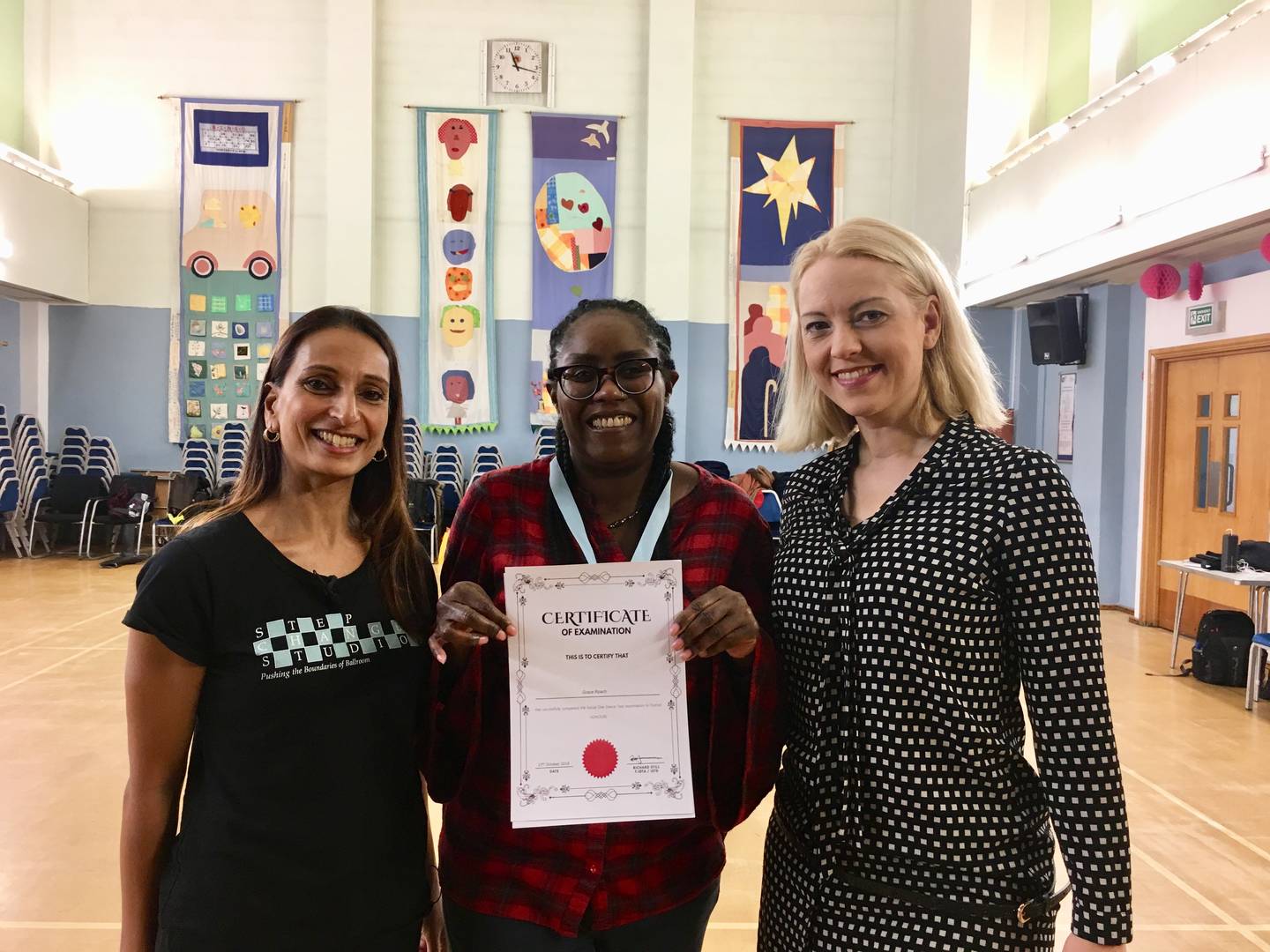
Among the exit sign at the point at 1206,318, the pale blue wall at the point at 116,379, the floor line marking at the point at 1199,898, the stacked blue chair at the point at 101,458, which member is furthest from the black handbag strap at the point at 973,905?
the pale blue wall at the point at 116,379

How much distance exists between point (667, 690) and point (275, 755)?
0.59 metres

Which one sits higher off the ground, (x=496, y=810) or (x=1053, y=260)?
(x=1053, y=260)

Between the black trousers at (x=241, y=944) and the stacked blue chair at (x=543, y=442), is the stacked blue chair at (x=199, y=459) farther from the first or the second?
the black trousers at (x=241, y=944)

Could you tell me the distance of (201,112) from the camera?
39.4 feet

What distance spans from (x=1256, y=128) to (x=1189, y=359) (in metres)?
2.48

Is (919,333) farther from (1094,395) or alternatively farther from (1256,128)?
(1094,395)

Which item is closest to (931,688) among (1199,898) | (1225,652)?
(1199,898)

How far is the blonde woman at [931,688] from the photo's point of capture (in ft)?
4.10

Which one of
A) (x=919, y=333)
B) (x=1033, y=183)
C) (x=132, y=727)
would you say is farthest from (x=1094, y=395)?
(x=132, y=727)

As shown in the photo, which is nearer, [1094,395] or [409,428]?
[1094,395]

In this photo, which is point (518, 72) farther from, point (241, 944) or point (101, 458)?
point (241, 944)

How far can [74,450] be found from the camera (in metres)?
11.9

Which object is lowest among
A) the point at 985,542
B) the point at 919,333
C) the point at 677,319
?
the point at 985,542

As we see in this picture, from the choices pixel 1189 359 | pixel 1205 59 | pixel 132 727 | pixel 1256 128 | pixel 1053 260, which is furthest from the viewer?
pixel 1053 260
